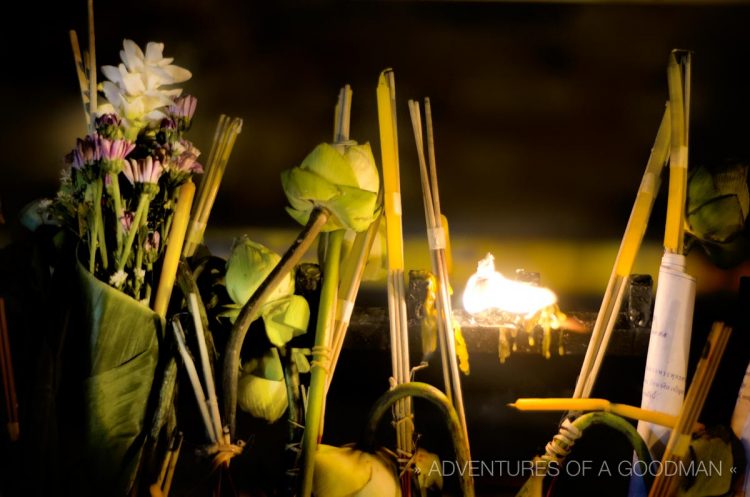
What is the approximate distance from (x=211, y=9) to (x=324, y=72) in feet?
1.04

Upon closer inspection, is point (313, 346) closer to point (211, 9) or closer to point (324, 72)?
point (324, 72)

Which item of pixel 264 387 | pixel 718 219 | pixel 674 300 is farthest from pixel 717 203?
pixel 264 387

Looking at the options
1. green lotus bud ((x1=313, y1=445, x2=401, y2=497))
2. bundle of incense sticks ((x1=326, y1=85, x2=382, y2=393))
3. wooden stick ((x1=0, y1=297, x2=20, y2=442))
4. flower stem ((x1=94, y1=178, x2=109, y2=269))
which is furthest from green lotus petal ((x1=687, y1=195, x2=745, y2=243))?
wooden stick ((x1=0, y1=297, x2=20, y2=442))

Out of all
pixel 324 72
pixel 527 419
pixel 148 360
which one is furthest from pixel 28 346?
pixel 527 419

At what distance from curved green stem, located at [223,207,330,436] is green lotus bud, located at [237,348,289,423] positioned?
6cm

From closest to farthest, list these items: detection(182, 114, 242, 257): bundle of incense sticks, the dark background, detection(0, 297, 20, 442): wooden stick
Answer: detection(0, 297, 20, 442): wooden stick → detection(182, 114, 242, 257): bundle of incense sticks → the dark background

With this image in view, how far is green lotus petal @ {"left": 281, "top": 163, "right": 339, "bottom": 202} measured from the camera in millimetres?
1020

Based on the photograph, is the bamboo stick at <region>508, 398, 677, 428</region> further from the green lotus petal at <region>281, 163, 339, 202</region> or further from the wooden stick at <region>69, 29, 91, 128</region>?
the wooden stick at <region>69, 29, 91, 128</region>

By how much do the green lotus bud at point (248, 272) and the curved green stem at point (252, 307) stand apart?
0.08ft

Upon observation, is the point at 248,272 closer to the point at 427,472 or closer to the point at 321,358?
the point at 321,358

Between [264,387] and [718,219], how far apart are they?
86 centimetres

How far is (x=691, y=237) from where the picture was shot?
1109 mm

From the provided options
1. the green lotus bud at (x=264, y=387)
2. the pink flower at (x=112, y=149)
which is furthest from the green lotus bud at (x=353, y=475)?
the pink flower at (x=112, y=149)

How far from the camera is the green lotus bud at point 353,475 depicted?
40.9 inches
